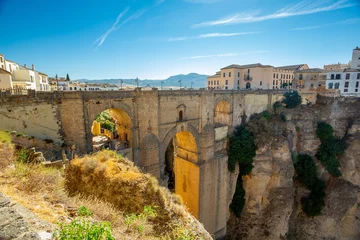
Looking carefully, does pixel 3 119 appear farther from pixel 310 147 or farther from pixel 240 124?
pixel 310 147

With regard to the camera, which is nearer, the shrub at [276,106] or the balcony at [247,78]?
the shrub at [276,106]

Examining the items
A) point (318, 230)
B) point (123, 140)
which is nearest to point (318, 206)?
point (318, 230)

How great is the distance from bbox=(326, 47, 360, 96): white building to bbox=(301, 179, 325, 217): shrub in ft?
68.2

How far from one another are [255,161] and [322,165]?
425 inches

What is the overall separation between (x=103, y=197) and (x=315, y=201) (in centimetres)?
2555

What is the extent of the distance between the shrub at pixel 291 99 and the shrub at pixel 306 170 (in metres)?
7.14

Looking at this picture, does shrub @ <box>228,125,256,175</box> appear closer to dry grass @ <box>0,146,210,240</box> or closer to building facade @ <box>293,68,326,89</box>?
dry grass @ <box>0,146,210,240</box>

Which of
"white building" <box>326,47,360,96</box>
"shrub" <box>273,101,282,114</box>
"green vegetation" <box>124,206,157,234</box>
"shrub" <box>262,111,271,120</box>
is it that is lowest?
"green vegetation" <box>124,206,157,234</box>

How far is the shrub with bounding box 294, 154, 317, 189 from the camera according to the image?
2350cm

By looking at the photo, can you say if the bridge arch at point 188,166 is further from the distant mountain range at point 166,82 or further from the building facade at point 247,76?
the building facade at point 247,76

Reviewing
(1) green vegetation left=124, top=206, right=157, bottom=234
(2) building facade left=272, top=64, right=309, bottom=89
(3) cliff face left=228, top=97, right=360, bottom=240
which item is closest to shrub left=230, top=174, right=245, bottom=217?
(3) cliff face left=228, top=97, right=360, bottom=240

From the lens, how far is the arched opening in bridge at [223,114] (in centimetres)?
2148

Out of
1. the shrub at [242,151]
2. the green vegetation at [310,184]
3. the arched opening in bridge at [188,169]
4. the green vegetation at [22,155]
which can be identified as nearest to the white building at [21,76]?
the green vegetation at [22,155]

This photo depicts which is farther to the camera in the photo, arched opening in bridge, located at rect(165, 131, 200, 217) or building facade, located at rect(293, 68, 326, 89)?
building facade, located at rect(293, 68, 326, 89)
